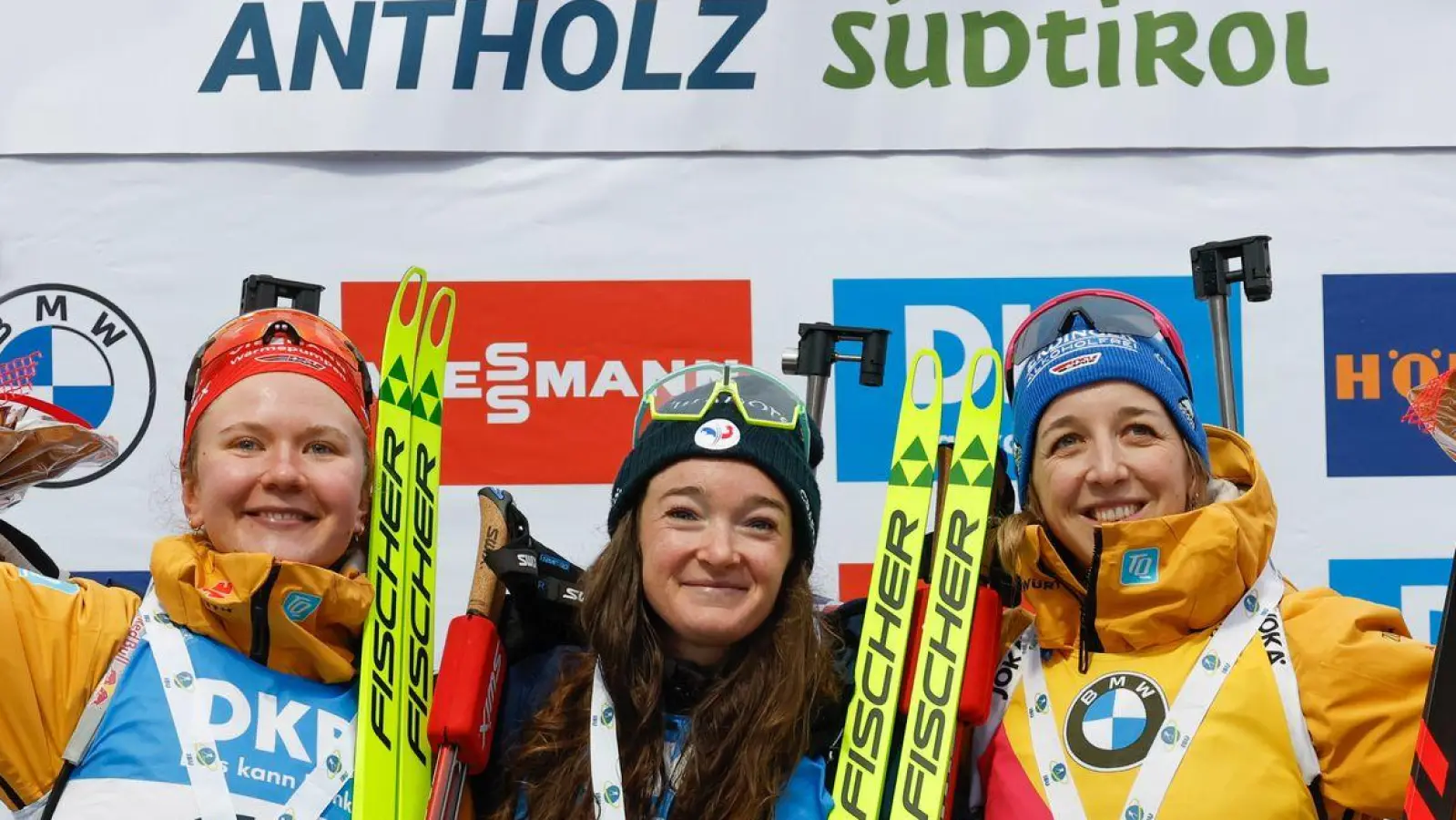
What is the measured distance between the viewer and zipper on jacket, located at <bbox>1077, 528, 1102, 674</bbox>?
233 centimetres

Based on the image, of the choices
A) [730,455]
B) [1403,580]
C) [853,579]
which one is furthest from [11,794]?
[1403,580]

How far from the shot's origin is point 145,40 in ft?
11.8

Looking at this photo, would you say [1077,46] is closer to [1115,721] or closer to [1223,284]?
[1223,284]

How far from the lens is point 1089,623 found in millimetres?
2371

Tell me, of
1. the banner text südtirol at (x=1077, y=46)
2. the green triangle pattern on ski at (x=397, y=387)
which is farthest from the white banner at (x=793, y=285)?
the green triangle pattern on ski at (x=397, y=387)

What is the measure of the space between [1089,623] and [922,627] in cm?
27

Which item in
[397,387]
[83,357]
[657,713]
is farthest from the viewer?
[83,357]

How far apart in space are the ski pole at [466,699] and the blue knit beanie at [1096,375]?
3.08 feet

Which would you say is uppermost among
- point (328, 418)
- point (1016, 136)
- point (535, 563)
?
point (1016, 136)

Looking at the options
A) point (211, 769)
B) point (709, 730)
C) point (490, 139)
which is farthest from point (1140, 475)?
point (490, 139)

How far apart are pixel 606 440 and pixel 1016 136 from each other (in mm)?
1283

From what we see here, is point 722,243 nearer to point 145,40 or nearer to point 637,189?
point 637,189

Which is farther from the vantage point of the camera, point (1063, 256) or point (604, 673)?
point (1063, 256)

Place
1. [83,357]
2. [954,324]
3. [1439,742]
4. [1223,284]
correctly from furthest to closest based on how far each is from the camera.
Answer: [954,324], [83,357], [1223,284], [1439,742]
